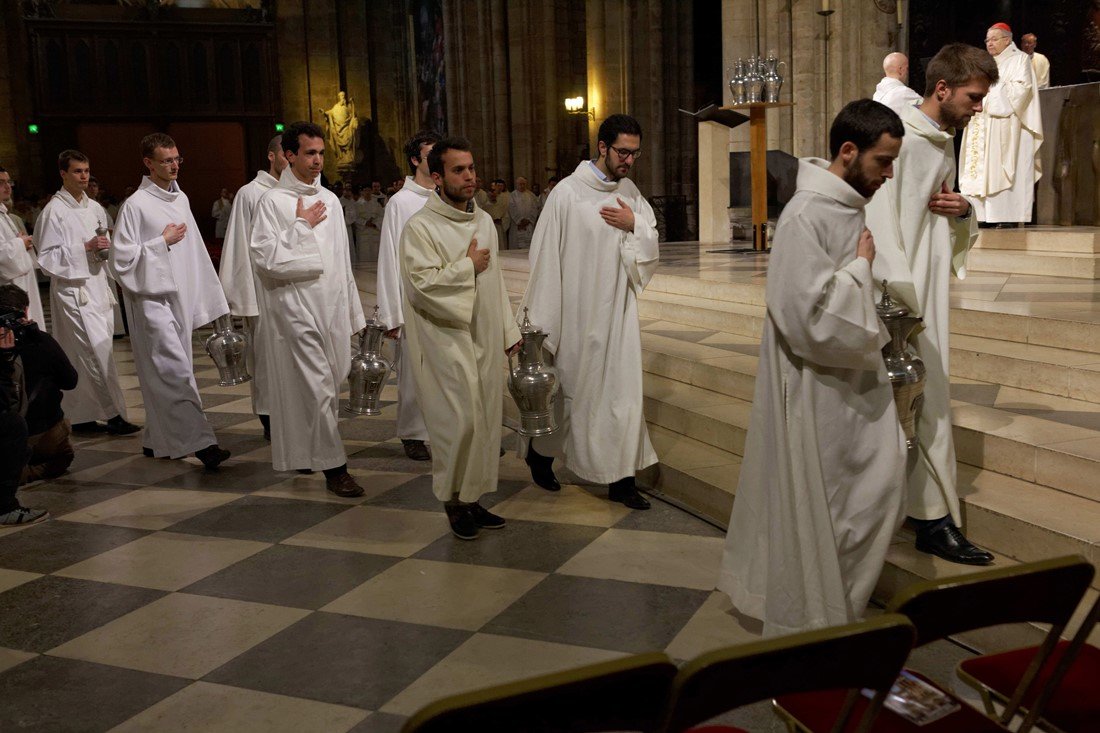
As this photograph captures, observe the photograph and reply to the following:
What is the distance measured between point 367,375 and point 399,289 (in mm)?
700

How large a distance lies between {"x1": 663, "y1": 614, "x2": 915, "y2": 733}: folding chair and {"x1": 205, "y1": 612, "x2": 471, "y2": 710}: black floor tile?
171cm

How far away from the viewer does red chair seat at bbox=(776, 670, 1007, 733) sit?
2084mm

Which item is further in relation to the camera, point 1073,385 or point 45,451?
point 45,451

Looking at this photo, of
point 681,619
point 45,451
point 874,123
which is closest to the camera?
point 874,123

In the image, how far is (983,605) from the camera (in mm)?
1977

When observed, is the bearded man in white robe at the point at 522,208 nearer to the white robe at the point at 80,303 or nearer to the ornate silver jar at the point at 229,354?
the white robe at the point at 80,303

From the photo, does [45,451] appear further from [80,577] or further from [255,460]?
[80,577]

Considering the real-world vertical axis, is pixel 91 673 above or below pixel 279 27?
below

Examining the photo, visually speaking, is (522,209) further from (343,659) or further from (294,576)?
(343,659)

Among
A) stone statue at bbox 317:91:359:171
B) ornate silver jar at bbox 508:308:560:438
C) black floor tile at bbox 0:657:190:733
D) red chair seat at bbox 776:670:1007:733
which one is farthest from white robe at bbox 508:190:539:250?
red chair seat at bbox 776:670:1007:733

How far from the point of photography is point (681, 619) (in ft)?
12.3

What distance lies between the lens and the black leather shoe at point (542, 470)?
5.48 metres

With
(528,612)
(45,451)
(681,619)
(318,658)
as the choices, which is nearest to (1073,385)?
(681,619)

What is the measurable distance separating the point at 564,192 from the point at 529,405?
1.05 m
